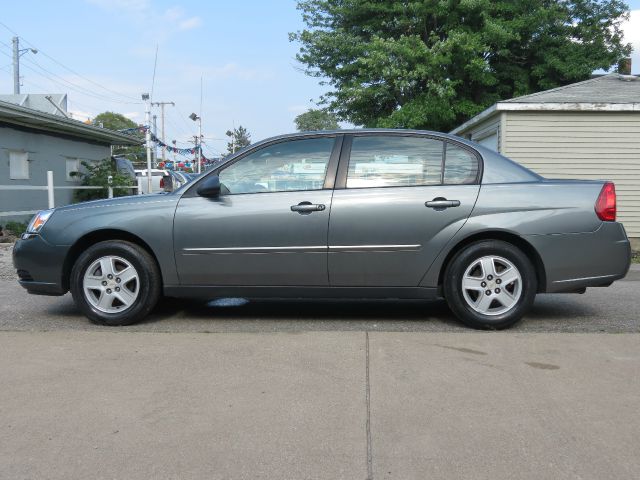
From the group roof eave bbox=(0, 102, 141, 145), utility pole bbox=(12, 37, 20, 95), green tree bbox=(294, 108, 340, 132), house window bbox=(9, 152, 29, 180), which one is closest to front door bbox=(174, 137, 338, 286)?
roof eave bbox=(0, 102, 141, 145)

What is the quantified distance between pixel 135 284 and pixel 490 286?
9.49 ft

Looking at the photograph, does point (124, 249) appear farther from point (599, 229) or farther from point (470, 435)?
point (599, 229)

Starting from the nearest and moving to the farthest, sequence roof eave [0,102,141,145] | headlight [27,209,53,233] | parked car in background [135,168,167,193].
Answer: headlight [27,209,53,233] → roof eave [0,102,141,145] → parked car in background [135,168,167,193]

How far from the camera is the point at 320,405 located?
3426mm

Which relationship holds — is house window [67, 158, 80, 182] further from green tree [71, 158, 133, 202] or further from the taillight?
the taillight

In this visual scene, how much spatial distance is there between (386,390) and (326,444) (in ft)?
2.52

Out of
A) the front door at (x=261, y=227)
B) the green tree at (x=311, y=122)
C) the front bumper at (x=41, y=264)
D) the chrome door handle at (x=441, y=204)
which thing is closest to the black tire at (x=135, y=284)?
the front bumper at (x=41, y=264)

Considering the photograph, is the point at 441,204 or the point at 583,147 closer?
the point at 441,204

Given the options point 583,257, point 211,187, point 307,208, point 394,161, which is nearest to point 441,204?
point 394,161

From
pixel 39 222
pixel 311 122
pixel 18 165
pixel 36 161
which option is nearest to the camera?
pixel 39 222

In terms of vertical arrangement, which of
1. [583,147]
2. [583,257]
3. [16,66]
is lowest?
[583,257]

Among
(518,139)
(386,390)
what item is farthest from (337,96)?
(386,390)

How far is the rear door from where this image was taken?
16.0 feet

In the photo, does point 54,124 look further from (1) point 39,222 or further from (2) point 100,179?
(1) point 39,222
